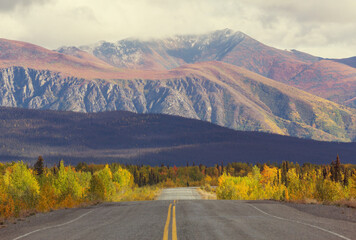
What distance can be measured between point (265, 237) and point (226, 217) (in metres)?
7.81

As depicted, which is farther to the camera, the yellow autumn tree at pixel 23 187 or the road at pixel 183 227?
the yellow autumn tree at pixel 23 187

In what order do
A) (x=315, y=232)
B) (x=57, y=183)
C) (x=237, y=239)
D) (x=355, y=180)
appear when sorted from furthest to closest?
(x=57, y=183) < (x=355, y=180) < (x=315, y=232) < (x=237, y=239)

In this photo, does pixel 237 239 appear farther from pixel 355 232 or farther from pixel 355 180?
pixel 355 180

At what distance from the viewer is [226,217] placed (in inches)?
1085

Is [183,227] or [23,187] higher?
[183,227]

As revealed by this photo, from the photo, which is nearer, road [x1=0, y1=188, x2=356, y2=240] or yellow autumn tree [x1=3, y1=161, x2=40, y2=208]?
road [x1=0, y1=188, x2=356, y2=240]

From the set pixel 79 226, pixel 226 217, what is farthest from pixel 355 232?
pixel 79 226

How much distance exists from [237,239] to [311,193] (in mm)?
25270

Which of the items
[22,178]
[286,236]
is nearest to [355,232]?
[286,236]

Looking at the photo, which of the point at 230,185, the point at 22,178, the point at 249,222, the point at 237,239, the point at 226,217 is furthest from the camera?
the point at 230,185

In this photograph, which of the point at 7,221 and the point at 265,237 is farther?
the point at 7,221

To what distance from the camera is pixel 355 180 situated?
133 feet

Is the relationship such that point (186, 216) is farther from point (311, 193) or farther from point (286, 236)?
point (311, 193)

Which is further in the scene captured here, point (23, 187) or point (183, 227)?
point (23, 187)
